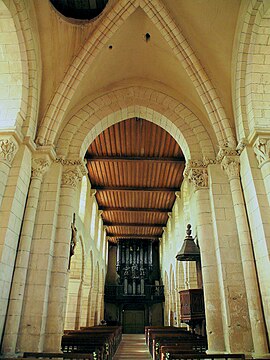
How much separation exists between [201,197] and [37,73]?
195 inches

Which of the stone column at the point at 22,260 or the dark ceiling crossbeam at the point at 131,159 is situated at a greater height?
the dark ceiling crossbeam at the point at 131,159

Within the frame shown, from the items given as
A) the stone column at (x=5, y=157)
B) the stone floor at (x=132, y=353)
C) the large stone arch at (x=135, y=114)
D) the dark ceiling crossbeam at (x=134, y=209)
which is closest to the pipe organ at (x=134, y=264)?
the dark ceiling crossbeam at (x=134, y=209)

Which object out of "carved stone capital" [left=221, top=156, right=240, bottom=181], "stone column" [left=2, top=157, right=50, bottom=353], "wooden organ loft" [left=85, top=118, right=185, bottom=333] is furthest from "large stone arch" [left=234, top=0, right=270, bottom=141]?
"stone column" [left=2, top=157, right=50, bottom=353]

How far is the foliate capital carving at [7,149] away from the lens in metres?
5.89

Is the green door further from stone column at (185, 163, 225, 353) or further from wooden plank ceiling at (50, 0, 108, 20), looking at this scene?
wooden plank ceiling at (50, 0, 108, 20)

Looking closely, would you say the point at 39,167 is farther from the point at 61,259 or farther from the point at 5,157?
the point at 61,259

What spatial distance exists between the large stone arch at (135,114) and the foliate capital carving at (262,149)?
1557 millimetres

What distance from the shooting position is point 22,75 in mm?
6668

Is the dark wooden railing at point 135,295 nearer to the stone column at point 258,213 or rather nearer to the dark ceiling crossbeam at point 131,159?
the dark ceiling crossbeam at point 131,159

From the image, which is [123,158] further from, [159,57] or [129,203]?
[129,203]

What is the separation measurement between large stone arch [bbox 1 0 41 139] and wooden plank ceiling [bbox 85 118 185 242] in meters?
4.36

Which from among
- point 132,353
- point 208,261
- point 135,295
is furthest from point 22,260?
point 135,295

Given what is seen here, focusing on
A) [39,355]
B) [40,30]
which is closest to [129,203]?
[40,30]

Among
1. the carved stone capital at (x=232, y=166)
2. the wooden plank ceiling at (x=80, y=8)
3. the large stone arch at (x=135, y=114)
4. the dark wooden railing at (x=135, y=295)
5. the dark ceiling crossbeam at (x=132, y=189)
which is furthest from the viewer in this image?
the dark wooden railing at (x=135, y=295)
